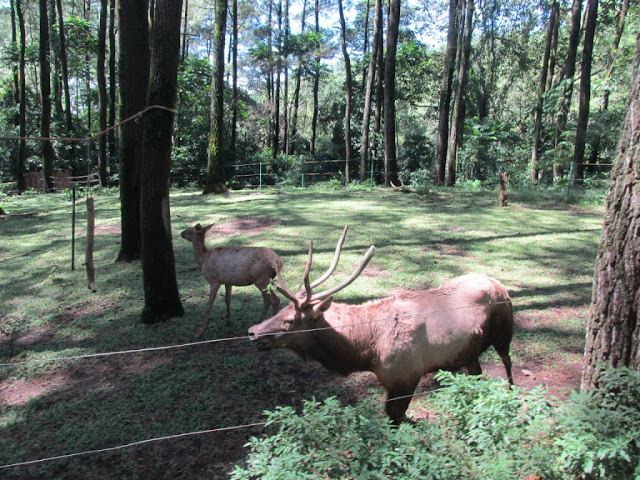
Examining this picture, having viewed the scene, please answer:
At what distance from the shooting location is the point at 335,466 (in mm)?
2160

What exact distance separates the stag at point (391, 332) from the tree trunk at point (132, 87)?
5.13 m

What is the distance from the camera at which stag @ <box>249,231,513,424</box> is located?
132 inches

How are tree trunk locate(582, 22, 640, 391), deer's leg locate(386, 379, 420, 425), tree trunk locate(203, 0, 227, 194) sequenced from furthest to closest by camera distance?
tree trunk locate(203, 0, 227, 194), deer's leg locate(386, 379, 420, 425), tree trunk locate(582, 22, 640, 391)

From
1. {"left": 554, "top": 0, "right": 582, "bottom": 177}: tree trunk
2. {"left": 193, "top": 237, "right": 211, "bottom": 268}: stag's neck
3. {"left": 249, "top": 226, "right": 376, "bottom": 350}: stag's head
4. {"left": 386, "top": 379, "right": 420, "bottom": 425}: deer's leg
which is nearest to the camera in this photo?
{"left": 386, "top": 379, "right": 420, "bottom": 425}: deer's leg

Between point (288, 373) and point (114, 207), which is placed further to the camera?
point (114, 207)

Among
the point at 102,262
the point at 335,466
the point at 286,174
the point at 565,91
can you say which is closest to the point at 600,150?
the point at 565,91

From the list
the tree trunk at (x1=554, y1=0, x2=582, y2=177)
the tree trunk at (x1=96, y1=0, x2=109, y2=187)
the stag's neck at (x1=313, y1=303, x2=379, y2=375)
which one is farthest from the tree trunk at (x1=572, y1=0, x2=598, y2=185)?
the tree trunk at (x1=96, y1=0, x2=109, y2=187)

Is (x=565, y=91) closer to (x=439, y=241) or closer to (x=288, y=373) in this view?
(x=439, y=241)

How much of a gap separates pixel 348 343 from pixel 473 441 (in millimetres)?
1291

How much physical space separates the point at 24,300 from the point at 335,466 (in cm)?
684

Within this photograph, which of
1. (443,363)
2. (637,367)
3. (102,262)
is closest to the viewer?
(637,367)

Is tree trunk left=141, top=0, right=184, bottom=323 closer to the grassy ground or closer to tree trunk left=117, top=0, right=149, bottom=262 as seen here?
the grassy ground

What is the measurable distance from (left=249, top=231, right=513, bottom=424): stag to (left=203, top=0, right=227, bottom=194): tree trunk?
46.0ft

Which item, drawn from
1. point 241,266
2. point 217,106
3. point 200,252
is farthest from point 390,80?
point 241,266
